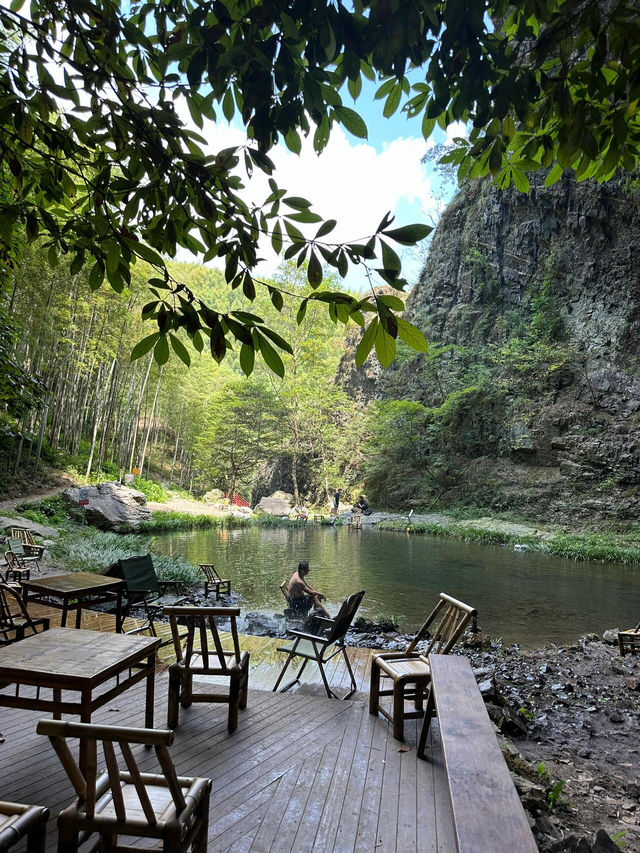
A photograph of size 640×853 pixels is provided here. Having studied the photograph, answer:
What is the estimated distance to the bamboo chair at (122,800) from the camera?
131cm

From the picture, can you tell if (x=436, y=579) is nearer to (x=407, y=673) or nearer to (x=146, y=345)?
(x=407, y=673)

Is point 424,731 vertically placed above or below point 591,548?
below

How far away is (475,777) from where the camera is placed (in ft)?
5.87

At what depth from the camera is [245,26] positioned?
4.06 feet

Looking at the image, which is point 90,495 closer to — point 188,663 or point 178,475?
point 188,663

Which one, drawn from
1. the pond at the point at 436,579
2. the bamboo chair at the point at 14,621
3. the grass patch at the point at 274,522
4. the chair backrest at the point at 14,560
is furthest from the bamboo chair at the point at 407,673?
the grass patch at the point at 274,522

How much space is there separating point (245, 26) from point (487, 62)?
66 centimetres

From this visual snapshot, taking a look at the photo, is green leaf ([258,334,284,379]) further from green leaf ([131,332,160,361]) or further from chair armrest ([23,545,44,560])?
chair armrest ([23,545,44,560])

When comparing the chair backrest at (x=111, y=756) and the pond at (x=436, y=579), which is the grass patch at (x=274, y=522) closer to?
the pond at (x=436, y=579)

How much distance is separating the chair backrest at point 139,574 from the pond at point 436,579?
8.33 ft

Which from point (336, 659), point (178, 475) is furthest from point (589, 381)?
point (178, 475)

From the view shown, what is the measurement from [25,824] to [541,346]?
23.7m

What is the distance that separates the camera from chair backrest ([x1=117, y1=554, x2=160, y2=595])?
5.06 m

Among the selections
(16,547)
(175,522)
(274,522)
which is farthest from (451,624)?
(274,522)
